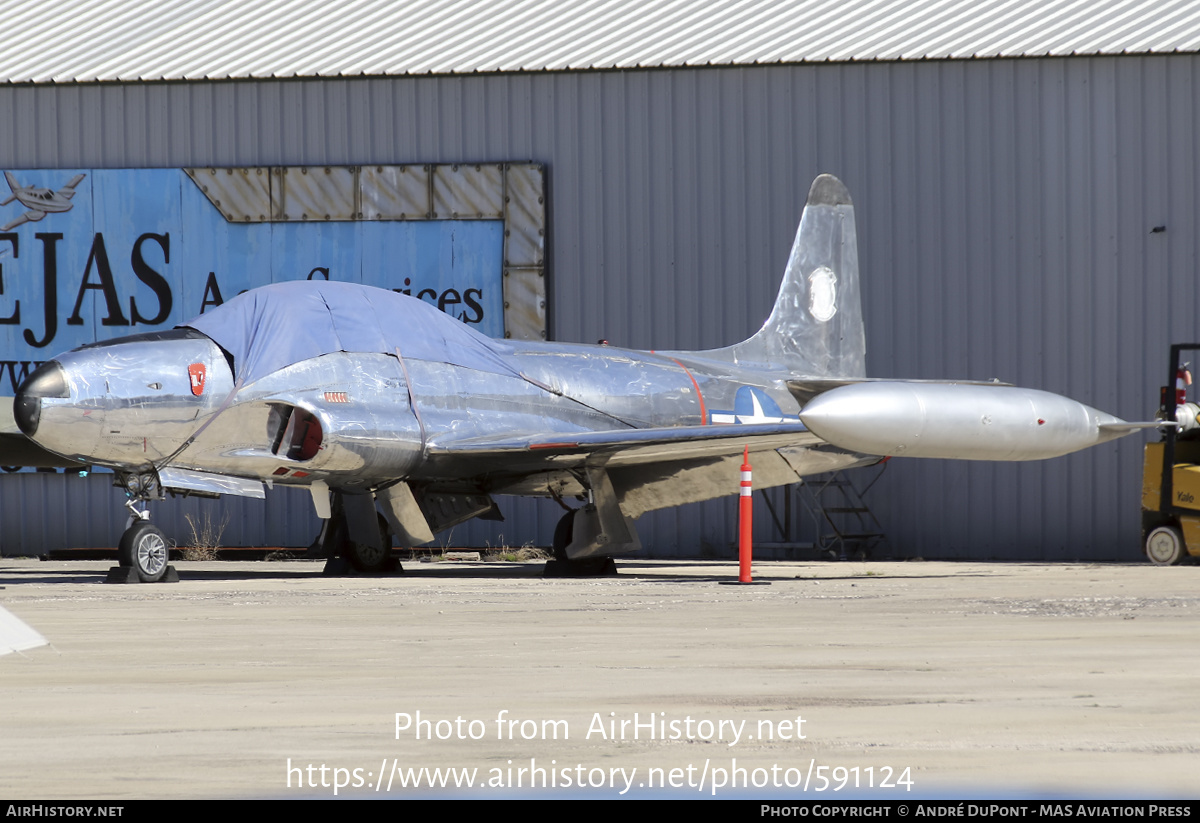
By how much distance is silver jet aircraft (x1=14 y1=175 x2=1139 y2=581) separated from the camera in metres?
12.1

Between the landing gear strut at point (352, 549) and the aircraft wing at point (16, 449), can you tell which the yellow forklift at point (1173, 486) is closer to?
the landing gear strut at point (352, 549)

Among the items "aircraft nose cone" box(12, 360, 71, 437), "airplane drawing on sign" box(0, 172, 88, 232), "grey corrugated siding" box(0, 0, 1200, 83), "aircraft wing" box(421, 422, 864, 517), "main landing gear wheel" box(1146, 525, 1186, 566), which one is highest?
"grey corrugated siding" box(0, 0, 1200, 83)

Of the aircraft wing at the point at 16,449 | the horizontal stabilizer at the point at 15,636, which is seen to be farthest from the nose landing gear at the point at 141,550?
the horizontal stabilizer at the point at 15,636

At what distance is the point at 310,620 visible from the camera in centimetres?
889

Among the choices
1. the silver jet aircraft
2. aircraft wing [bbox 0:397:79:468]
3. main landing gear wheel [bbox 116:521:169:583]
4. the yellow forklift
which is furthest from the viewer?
aircraft wing [bbox 0:397:79:468]

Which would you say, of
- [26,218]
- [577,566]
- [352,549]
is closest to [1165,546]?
[577,566]

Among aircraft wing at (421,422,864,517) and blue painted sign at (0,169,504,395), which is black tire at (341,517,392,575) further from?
blue painted sign at (0,169,504,395)

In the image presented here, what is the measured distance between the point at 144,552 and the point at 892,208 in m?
10.3

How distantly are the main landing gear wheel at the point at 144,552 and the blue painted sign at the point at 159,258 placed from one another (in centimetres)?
759

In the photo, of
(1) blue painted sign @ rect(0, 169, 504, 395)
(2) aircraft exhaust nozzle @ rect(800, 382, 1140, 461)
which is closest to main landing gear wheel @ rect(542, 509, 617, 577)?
(2) aircraft exhaust nozzle @ rect(800, 382, 1140, 461)

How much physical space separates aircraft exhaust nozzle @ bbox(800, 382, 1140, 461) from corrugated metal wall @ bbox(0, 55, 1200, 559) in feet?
17.0

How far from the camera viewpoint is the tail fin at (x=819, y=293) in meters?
17.5

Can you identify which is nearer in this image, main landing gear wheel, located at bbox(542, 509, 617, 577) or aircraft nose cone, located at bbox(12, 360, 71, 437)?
aircraft nose cone, located at bbox(12, 360, 71, 437)

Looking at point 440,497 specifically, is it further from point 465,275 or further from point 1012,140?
point 1012,140
